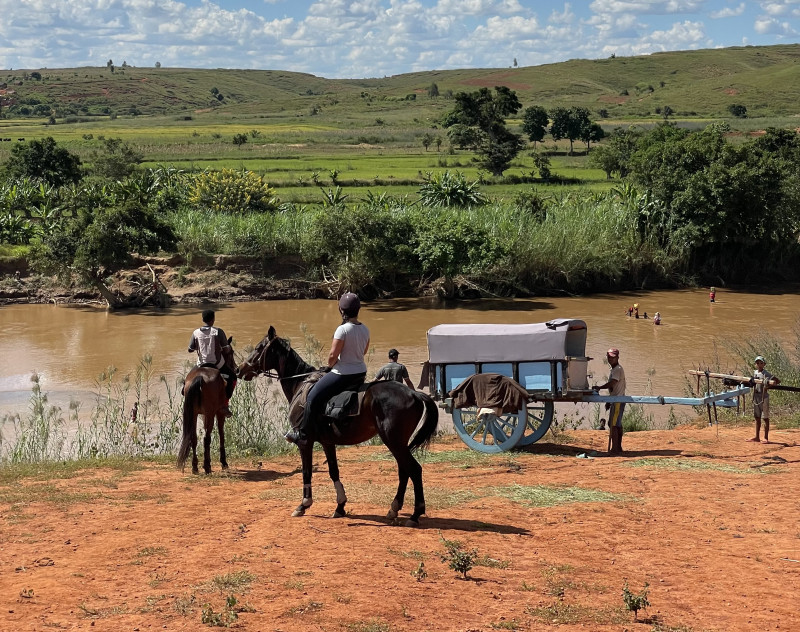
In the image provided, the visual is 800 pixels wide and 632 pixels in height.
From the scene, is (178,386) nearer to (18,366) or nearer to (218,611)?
(18,366)

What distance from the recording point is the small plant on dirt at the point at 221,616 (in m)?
5.87

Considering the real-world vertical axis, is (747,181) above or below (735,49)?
below

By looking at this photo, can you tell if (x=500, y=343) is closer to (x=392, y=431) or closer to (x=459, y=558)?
(x=392, y=431)

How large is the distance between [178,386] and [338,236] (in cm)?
1273

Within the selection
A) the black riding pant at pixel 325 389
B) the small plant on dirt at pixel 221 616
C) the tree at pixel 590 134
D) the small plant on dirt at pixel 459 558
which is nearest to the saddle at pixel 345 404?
the black riding pant at pixel 325 389

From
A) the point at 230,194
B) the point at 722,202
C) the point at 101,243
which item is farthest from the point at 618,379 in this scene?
the point at 230,194

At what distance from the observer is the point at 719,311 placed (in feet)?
92.6

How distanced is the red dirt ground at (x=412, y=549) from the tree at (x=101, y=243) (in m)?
18.0

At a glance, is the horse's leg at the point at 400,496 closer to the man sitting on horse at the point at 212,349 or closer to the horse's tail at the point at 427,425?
the horse's tail at the point at 427,425

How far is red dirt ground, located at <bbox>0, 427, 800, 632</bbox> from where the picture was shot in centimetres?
613

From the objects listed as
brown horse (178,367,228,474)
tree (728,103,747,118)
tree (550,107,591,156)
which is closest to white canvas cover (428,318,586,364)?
brown horse (178,367,228,474)

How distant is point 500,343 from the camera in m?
11.5

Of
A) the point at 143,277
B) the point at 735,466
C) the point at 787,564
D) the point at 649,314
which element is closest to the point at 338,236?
the point at 143,277

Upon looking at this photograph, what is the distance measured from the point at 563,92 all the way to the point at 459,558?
156670 mm
